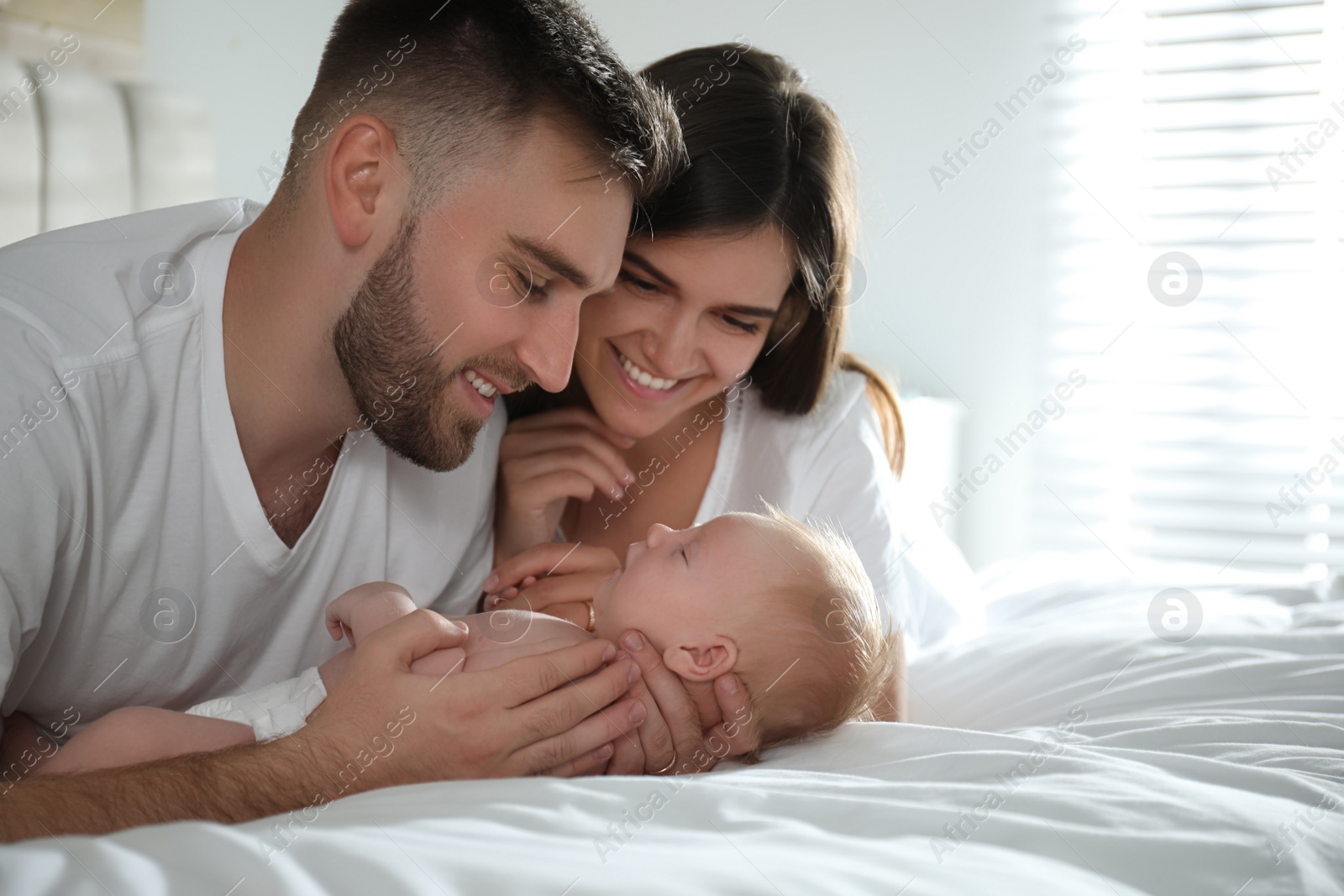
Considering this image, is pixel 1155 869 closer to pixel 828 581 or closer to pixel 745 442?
pixel 828 581

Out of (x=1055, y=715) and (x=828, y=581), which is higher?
(x=828, y=581)

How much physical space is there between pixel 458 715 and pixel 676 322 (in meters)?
0.77

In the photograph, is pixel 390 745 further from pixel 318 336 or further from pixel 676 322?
pixel 676 322

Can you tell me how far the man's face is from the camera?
1.27 m

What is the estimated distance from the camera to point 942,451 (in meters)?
3.37

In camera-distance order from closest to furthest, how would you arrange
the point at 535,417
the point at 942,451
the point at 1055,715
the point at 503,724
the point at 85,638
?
1. the point at 503,724
2. the point at 85,638
3. the point at 1055,715
4. the point at 535,417
5. the point at 942,451

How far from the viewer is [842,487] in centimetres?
182

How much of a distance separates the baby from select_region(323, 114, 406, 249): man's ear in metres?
0.48

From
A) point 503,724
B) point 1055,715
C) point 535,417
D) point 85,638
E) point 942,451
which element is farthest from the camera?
point 942,451

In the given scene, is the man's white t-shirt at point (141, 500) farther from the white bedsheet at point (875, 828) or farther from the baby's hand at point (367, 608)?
the white bedsheet at point (875, 828)

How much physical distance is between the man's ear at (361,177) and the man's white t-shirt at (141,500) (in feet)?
0.60

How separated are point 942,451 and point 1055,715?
2.05m

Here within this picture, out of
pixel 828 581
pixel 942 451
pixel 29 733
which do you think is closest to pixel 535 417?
pixel 828 581

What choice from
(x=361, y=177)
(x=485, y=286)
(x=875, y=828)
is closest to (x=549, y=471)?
(x=485, y=286)
